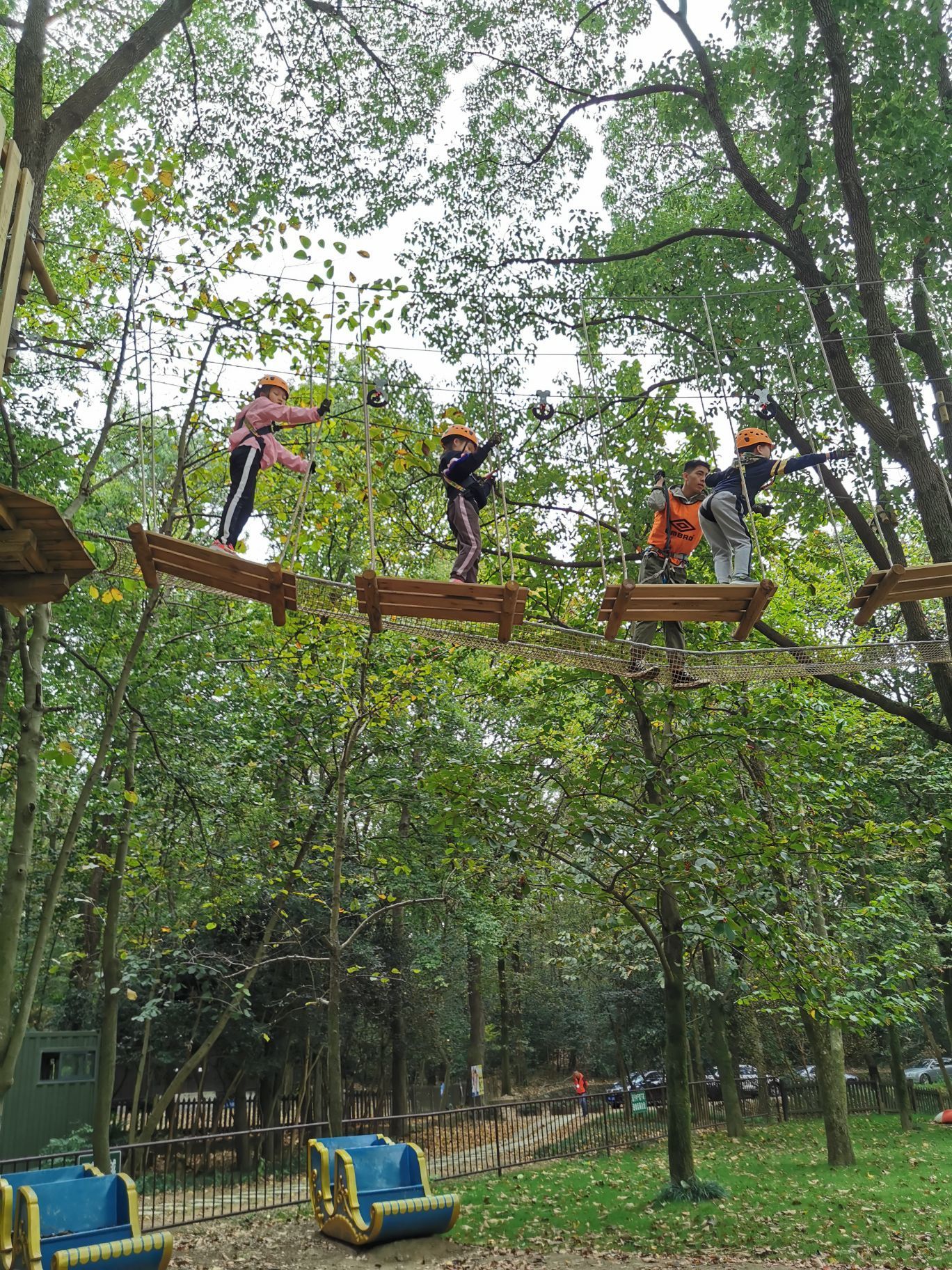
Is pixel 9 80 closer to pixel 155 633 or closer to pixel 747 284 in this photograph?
pixel 155 633

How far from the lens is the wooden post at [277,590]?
5.42 m

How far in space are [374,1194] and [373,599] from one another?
6.60 meters

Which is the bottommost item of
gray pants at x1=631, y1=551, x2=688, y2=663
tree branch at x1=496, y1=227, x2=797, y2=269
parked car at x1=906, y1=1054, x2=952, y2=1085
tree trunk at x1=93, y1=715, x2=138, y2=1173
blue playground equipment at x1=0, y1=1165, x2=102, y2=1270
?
parked car at x1=906, y1=1054, x2=952, y2=1085

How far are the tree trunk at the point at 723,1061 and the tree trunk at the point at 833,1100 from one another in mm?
1696

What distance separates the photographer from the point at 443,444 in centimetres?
705

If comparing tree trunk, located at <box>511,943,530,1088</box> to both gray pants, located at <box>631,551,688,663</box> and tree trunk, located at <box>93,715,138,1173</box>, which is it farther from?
gray pants, located at <box>631,551,688,663</box>

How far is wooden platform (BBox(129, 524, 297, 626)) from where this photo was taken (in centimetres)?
536

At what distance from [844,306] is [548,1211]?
984cm

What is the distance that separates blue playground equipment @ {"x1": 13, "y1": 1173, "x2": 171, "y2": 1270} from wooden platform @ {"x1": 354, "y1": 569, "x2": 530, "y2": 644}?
17.8 feet

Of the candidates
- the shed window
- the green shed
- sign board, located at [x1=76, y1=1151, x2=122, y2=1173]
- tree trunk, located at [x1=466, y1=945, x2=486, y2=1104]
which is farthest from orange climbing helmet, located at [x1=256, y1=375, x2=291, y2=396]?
tree trunk, located at [x1=466, y1=945, x2=486, y2=1104]

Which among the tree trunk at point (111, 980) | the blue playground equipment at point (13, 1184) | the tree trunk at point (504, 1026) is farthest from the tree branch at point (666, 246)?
the tree trunk at point (504, 1026)

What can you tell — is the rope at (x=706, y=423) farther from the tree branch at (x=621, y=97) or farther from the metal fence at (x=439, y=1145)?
the metal fence at (x=439, y=1145)

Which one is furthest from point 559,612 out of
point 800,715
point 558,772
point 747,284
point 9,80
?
point 9,80

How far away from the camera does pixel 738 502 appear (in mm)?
6934
